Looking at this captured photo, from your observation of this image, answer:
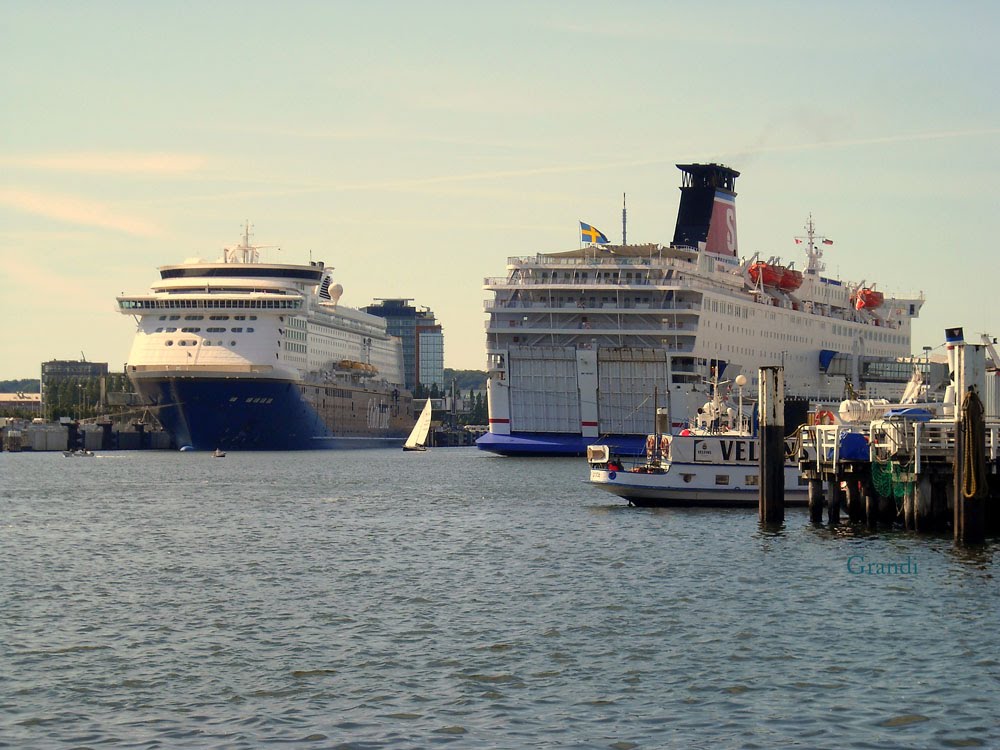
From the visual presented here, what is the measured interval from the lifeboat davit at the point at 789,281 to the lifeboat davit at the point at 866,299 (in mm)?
12786

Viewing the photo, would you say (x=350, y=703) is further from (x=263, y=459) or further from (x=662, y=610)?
(x=263, y=459)

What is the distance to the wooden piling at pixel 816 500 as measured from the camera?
44.4 m

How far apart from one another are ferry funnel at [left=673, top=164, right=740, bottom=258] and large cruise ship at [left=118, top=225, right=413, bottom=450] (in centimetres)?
3318

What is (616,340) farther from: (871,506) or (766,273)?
(871,506)

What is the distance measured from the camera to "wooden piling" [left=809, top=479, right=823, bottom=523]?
44375 mm

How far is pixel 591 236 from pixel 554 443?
1667 centimetres

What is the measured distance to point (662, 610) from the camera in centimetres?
2848

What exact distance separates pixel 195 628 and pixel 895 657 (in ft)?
39.3

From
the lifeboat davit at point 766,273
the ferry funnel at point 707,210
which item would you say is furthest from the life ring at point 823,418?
the ferry funnel at point 707,210

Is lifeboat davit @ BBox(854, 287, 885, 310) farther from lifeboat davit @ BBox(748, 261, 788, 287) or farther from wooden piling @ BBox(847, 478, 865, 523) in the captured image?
wooden piling @ BBox(847, 478, 865, 523)

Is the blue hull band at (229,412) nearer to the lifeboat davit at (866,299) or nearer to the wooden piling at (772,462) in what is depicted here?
the lifeboat davit at (866,299)

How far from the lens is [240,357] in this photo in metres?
123

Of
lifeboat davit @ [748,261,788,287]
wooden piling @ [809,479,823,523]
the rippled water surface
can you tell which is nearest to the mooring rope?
the rippled water surface

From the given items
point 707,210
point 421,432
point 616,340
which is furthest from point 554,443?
point 421,432
